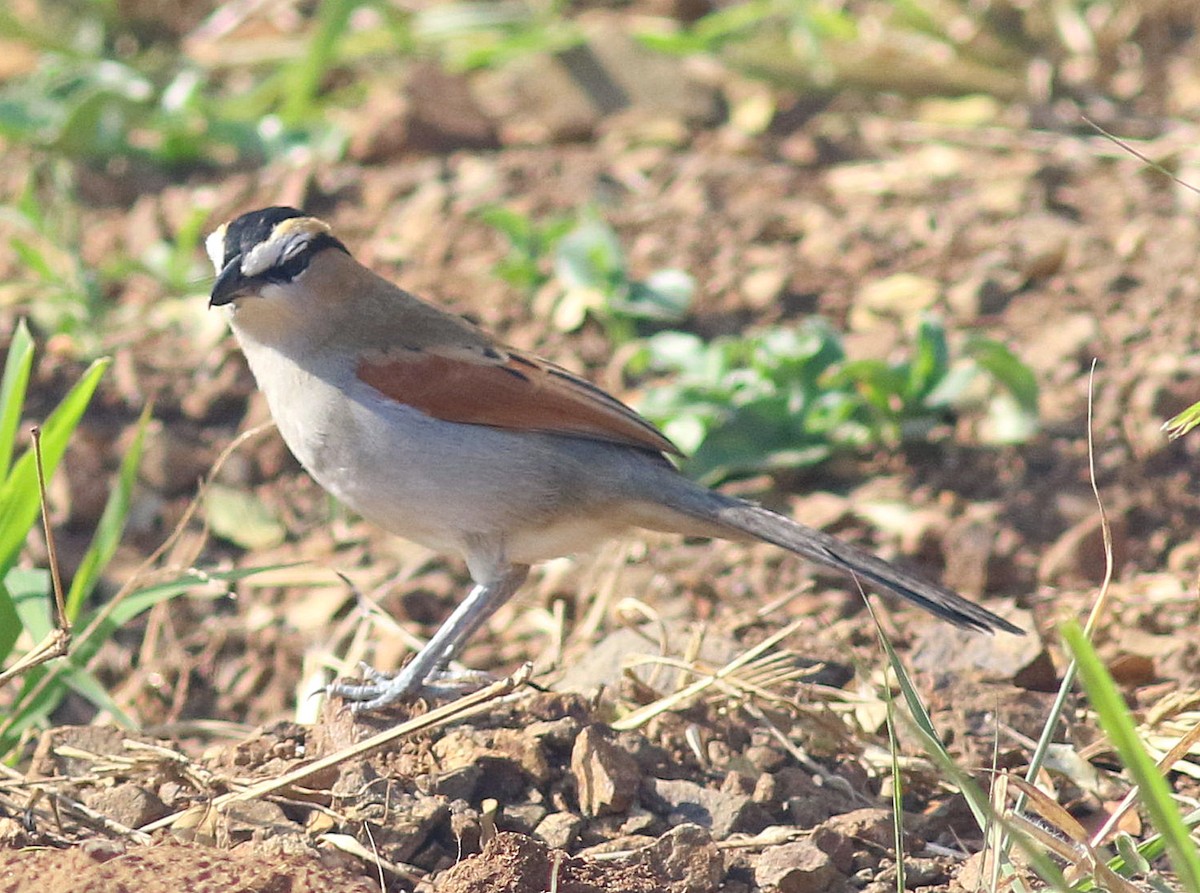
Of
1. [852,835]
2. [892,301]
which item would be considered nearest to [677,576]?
[892,301]

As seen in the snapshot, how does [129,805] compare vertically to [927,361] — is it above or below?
above

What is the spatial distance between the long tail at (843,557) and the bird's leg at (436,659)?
64 centimetres

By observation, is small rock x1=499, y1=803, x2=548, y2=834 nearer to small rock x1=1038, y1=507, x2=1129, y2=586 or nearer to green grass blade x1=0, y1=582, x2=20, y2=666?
green grass blade x1=0, y1=582, x2=20, y2=666

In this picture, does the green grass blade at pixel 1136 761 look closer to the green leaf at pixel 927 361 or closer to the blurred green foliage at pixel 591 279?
the green leaf at pixel 927 361

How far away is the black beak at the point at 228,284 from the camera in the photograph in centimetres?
455

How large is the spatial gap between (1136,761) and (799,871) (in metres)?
1.12

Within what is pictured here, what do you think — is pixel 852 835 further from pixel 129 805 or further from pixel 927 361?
pixel 927 361

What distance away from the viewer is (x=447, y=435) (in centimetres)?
472

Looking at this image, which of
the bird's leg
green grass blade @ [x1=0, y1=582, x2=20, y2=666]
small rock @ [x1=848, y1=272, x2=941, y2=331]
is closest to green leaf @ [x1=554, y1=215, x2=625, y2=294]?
small rock @ [x1=848, y1=272, x2=941, y2=331]

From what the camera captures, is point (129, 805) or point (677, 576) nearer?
point (129, 805)

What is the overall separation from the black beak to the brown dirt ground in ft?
2.62

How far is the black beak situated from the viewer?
4555 mm

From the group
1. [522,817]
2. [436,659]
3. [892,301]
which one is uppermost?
[522,817]

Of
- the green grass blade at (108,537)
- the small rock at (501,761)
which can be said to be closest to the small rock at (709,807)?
the small rock at (501,761)
